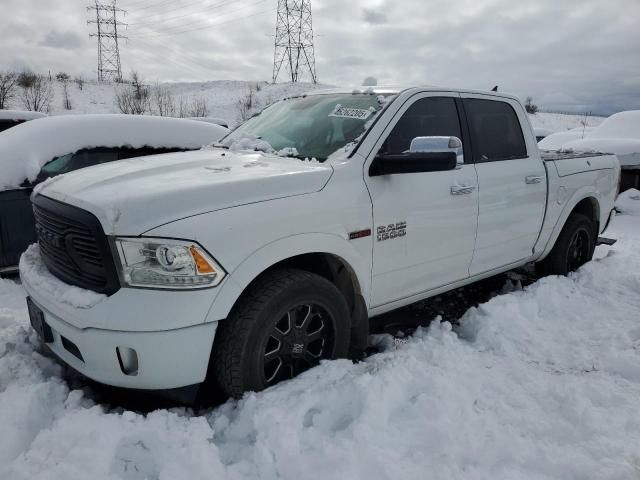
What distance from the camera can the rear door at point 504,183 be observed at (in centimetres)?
340

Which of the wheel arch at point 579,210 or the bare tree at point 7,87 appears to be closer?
the wheel arch at point 579,210

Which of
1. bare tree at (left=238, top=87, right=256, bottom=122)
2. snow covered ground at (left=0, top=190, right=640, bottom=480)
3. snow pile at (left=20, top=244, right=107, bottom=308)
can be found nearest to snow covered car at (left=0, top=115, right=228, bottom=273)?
snow covered ground at (left=0, top=190, right=640, bottom=480)

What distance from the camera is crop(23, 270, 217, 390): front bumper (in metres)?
1.98

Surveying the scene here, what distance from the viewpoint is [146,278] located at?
6.56ft

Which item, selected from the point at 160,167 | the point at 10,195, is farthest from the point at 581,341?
the point at 10,195

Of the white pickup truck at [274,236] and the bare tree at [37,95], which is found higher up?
the bare tree at [37,95]

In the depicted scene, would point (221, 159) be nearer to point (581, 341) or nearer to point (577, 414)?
point (577, 414)

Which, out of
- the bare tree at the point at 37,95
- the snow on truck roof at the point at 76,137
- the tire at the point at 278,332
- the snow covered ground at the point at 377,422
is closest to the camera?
the snow covered ground at the point at 377,422

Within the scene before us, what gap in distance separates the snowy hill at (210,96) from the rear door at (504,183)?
1926cm

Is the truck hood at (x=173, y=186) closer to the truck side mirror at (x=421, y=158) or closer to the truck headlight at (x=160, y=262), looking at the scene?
the truck headlight at (x=160, y=262)

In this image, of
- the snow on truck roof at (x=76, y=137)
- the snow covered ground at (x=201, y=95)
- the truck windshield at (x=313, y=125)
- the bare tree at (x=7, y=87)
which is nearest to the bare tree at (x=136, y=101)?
the snow covered ground at (x=201, y=95)

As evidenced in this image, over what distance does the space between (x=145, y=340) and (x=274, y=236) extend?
2.36 feet

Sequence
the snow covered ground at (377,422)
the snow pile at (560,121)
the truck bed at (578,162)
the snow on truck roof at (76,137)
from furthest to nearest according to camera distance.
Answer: the snow pile at (560,121), the snow on truck roof at (76,137), the truck bed at (578,162), the snow covered ground at (377,422)

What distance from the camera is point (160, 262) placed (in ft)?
6.51
